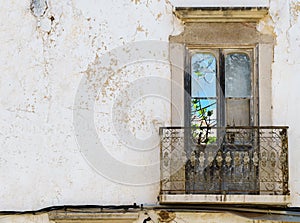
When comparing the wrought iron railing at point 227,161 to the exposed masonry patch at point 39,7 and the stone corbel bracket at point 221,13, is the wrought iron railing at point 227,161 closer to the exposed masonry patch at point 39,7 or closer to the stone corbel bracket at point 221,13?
the stone corbel bracket at point 221,13

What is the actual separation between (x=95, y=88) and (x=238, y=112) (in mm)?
1998

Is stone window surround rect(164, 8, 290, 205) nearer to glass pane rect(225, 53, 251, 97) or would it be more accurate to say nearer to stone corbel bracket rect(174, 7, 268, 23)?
stone corbel bracket rect(174, 7, 268, 23)

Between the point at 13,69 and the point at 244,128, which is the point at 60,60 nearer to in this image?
the point at 13,69

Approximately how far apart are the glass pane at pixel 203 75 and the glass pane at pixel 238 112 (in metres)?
0.28

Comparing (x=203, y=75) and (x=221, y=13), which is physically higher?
(x=221, y=13)

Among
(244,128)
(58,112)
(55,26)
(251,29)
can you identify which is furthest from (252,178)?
(55,26)

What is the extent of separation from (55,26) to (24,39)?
1.53 ft

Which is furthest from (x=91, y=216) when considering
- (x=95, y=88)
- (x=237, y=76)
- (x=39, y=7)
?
(x=39, y=7)

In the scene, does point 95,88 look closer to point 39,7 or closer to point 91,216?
point 39,7

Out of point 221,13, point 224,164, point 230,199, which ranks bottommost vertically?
point 230,199

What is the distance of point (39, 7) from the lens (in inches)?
353

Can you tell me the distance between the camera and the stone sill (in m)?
8.09

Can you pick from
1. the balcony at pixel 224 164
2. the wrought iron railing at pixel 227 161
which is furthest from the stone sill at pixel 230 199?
the wrought iron railing at pixel 227 161

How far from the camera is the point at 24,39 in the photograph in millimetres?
8898
